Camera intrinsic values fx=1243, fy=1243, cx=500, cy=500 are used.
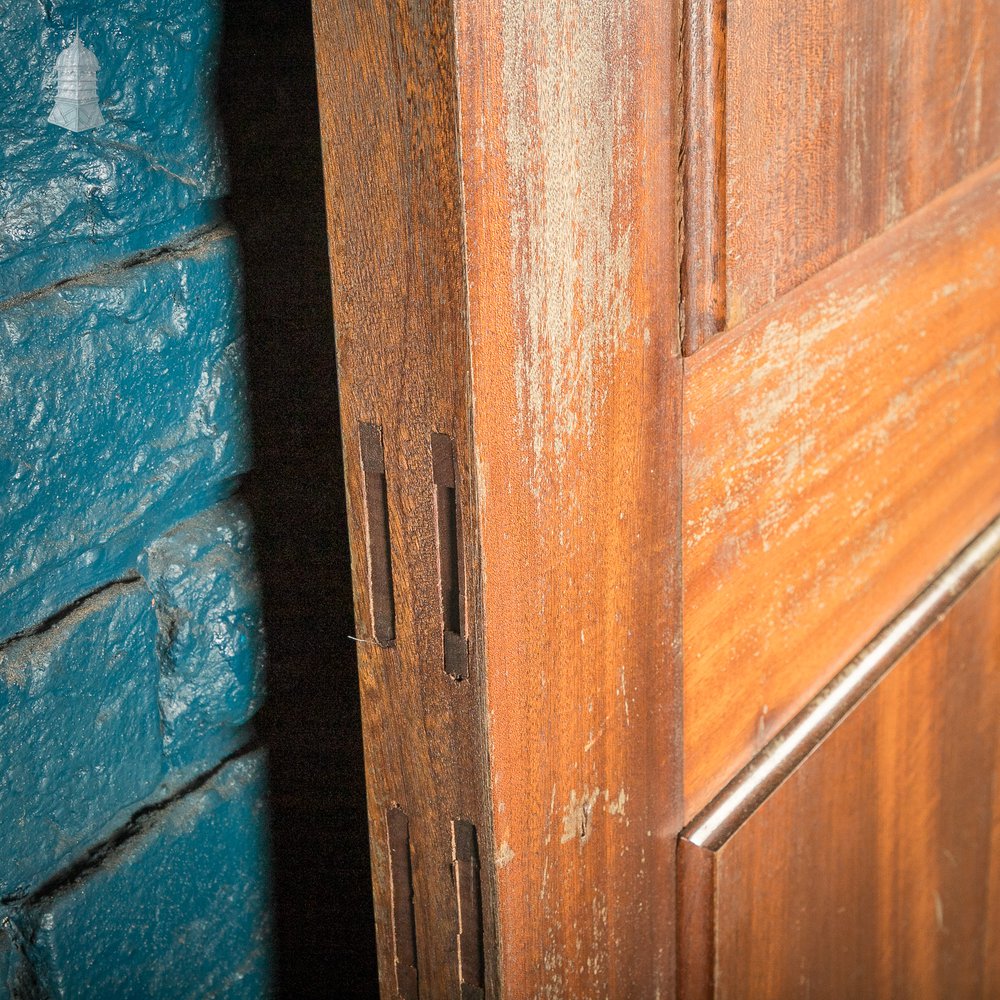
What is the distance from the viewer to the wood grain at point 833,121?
0.71 meters

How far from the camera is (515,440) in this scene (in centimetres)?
61

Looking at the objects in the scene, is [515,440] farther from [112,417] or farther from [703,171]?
[112,417]

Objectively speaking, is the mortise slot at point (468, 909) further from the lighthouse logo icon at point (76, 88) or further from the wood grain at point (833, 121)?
the lighthouse logo icon at point (76, 88)

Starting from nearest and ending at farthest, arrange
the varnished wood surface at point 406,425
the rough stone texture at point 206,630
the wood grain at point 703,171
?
1. the varnished wood surface at point 406,425
2. the wood grain at point 703,171
3. the rough stone texture at point 206,630

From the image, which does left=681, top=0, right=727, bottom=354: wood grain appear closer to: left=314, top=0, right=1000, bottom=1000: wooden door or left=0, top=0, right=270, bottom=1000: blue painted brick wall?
left=314, top=0, right=1000, bottom=1000: wooden door

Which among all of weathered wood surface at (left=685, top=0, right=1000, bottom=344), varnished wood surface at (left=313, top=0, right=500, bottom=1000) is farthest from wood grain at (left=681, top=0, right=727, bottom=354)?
varnished wood surface at (left=313, top=0, right=500, bottom=1000)

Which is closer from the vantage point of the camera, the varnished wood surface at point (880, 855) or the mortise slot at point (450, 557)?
the mortise slot at point (450, 557)

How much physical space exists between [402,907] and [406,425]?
0.29 metres

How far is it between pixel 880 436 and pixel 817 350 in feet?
0.45

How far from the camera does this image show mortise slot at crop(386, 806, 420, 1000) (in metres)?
0.70

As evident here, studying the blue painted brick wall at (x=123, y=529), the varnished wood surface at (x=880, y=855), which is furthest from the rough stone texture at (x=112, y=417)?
the varnished wood surface at (x=880, y=855)

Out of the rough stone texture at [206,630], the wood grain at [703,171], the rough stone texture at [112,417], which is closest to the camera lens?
the wood grain at [703,171]

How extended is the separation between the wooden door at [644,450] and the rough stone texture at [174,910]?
9.3 inches

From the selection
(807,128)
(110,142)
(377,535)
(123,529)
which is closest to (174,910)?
(123,529)
